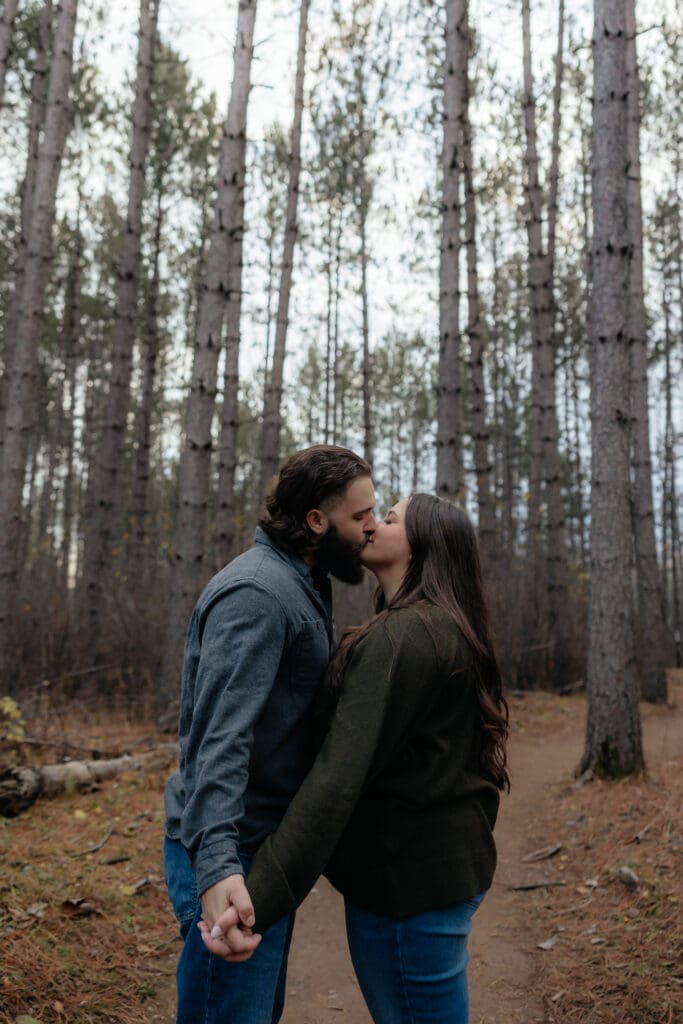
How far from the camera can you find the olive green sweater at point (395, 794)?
6.01 feet

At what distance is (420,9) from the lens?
1141cm

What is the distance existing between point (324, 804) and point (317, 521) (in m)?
0.76

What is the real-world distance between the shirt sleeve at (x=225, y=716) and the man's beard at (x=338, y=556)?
327mm

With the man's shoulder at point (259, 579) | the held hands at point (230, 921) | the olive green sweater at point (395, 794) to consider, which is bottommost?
the held hands at point (230, 921)

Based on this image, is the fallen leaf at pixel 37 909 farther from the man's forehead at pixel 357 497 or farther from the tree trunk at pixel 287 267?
the tree trunk at pixel 287 267

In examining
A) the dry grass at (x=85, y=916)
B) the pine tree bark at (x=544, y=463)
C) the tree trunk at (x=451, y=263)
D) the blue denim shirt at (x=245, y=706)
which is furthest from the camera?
the pine tree bark at (x=544, y=463)

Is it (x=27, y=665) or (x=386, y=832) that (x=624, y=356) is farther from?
(x=27, y=665)

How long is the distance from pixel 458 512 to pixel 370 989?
1239 millimetres

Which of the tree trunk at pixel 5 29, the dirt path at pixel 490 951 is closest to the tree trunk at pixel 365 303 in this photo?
the tree trunk at pixel 5 29

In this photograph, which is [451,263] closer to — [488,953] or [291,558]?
[488,953]

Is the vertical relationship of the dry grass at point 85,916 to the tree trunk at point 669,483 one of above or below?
below

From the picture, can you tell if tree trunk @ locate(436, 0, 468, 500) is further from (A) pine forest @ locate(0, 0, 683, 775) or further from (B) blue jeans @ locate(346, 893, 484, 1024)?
(B) blue jeans @ locate(346, 893, 484, 1024)

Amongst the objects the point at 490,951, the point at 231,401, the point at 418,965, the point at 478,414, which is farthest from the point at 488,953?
the point at 231,401

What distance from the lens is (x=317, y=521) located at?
2266 mm
